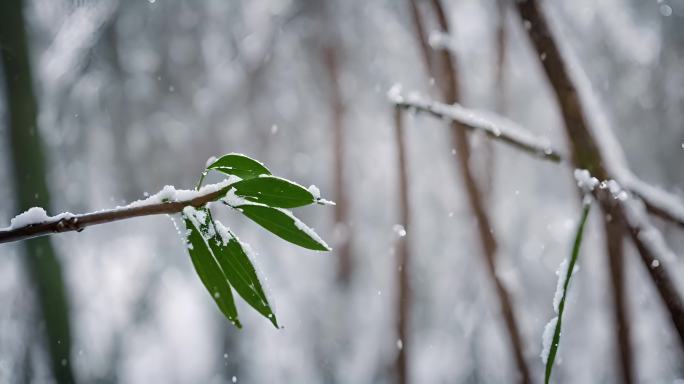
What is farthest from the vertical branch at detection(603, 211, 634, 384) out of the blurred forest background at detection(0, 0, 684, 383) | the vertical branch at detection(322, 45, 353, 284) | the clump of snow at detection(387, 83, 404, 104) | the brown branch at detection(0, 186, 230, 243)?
the vertical branch at detection(322, 45, 353, 284)

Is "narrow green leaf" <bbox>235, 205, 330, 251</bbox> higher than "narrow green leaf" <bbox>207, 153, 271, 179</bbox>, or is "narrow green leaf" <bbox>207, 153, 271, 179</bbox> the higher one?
"narrow green leaf" <bbox>207, 153, 271, 179</bbox>

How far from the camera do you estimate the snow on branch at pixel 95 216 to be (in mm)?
274

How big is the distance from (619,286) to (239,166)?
0.43 m

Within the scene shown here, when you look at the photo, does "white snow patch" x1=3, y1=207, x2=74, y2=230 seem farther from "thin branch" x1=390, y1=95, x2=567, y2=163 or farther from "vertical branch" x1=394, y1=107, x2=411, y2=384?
"vertical branch" x1=394, y1=107, x2=411, y2=384

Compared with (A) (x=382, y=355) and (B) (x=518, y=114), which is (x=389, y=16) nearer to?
(B) (x=518, y=114)

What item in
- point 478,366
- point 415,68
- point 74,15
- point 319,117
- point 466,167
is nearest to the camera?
point 466,167

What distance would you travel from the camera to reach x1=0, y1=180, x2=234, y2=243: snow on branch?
27cm

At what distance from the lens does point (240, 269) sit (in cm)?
33

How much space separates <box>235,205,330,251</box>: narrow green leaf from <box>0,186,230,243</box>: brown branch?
5 centimetres

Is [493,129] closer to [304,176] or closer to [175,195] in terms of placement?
[175,195]

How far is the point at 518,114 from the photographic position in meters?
3.12

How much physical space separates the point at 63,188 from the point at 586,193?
88.0 inches

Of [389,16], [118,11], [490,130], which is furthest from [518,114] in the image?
[490,130]

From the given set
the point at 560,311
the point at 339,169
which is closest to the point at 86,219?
the point at 560,311
